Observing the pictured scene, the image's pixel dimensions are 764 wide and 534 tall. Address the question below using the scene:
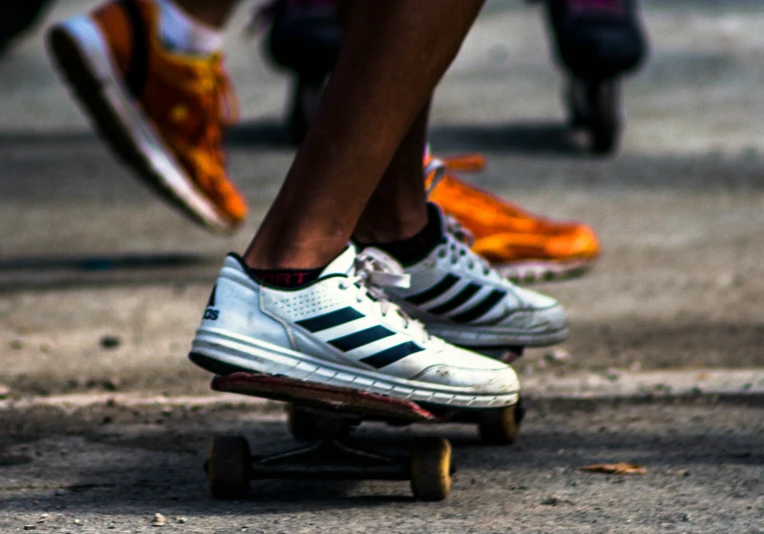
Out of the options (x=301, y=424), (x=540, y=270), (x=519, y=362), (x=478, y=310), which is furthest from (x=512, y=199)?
(x=301, y=424)

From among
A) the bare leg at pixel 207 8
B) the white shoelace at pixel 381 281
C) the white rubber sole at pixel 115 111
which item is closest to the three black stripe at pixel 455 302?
the white shoelace at pixel 381 281

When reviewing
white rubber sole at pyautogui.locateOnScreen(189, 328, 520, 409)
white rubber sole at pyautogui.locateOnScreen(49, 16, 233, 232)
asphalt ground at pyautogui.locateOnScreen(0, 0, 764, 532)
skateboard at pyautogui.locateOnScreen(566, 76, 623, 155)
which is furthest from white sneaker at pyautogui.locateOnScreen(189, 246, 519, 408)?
skateboard at pyautogui.locateOnScreen(566, 76, 623, 155)

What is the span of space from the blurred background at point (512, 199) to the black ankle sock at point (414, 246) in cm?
52

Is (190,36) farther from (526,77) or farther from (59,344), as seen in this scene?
(526,77)

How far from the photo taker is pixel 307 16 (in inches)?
189

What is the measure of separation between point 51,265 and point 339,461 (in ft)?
5.78

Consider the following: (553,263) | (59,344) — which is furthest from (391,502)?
(553,263)

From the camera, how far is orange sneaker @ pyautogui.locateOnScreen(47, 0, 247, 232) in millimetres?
2881

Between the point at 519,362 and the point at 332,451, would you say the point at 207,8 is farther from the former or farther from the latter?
the point at 332,451

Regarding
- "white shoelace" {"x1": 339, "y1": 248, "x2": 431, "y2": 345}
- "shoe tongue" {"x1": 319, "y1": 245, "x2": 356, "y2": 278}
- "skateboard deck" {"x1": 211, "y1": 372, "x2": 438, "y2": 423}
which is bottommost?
"skateboard deck" {"x1": 211, "y1": 372, "x2": 438, "y2": 423}

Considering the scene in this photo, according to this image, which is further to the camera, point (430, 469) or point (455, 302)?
point (455, 302)

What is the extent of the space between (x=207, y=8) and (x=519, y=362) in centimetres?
123

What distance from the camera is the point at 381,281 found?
5.64ft

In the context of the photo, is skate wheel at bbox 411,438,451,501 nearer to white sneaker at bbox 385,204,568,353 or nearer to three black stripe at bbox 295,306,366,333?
three black stripe at bbox 295,306,366,333
